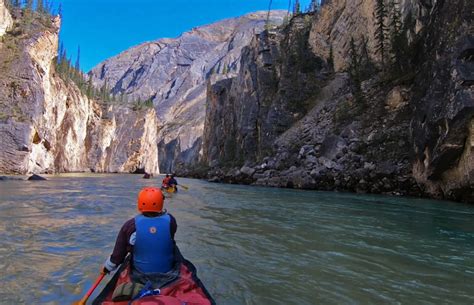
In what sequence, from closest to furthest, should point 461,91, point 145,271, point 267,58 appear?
point 145,271, point 461,91, point 267,58

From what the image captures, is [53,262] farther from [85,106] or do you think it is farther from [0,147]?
[85,106]

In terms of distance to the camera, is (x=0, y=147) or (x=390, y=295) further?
(x=0, y=147)

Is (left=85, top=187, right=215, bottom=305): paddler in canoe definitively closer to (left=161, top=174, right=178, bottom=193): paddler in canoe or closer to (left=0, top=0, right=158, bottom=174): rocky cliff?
(left=161, top=174, right=178, bottom=193): paddler in canoe

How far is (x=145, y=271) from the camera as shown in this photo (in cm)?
466

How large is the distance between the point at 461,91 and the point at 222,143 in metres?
49.9

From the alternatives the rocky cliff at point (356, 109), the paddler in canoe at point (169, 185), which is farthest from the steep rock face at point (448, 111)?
the paddler in canoe at point (169, 185)

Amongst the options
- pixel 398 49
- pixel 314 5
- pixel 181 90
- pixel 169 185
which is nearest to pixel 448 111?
pixel 398 49

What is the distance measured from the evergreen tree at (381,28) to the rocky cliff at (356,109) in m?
1.20

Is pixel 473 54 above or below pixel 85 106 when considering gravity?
below

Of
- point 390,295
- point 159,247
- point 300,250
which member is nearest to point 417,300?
point 390,295

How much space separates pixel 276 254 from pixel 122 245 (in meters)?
4.26

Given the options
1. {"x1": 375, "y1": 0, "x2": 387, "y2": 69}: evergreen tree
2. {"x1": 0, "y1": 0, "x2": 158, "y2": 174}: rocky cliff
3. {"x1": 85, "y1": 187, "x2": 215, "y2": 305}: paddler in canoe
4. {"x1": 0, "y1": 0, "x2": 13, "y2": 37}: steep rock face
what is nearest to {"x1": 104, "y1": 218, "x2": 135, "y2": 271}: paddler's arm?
{"x1": 85, "y1": 187, "x2": 215, "y2": 305}: paddler in canoe

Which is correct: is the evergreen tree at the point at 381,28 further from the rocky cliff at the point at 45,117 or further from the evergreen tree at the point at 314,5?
the rocky cliff at the point at 45,117

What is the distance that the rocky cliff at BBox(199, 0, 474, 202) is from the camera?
762 inches
